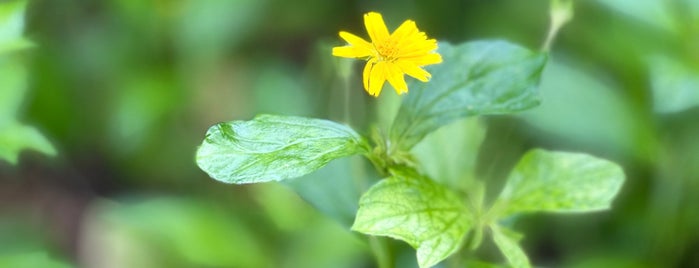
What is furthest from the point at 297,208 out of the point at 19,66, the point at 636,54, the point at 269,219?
the point at 636,54

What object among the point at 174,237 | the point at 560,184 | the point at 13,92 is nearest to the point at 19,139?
the point at 13,92

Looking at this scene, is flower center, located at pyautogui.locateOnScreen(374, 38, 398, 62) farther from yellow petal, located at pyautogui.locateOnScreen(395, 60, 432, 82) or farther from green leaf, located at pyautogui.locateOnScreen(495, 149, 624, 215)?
green leaf, located at pyautogui.locateOnScreen(495, 149, 624, 215)

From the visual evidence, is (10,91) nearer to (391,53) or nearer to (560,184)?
(391,53)

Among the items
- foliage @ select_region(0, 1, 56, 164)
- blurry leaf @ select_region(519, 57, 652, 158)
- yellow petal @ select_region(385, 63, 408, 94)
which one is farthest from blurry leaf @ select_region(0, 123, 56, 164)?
blurry leaf @ select_region(519, 57, 652, 158)

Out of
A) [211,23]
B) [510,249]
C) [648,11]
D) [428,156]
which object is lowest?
[510,249]

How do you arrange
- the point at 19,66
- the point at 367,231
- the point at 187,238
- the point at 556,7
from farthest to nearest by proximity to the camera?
the point at 187,238
the point at 19,66
the point at 556,7
the point at 367,231

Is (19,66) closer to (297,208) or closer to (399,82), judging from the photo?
(297,208)

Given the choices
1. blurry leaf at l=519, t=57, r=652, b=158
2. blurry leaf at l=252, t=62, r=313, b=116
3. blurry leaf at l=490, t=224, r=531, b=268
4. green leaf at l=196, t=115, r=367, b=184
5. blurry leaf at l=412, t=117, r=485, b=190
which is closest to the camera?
green leaf at l=196, t=115, r=367, b=184
